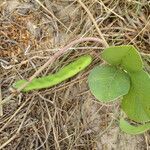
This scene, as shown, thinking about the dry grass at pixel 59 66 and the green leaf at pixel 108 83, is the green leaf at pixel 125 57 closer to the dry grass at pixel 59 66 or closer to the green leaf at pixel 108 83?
the green leaf at pixel 108 83

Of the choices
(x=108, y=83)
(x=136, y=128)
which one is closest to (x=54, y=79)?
(x=108, y=83)

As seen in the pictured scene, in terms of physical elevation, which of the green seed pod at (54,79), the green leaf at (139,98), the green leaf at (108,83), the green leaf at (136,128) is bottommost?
the green leaf at (136,128)

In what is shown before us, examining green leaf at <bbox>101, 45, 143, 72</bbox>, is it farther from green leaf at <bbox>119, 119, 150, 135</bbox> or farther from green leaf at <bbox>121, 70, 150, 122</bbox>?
green leaf at <bbox>119, 119, 150, 135</bbox>

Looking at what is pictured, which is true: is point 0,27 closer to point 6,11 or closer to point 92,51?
point 6,11

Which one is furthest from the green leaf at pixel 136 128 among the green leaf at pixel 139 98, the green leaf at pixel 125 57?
the green leaf at pixel 125 57

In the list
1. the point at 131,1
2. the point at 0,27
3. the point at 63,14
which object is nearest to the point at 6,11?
the point at 0,27

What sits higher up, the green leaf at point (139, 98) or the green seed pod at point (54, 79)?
the green seed pod at point (54, 79)

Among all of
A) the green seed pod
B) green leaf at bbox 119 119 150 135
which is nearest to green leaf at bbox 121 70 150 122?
green leaf at bbox 119 119 150 135

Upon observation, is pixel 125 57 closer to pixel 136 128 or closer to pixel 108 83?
pixel 108 83
